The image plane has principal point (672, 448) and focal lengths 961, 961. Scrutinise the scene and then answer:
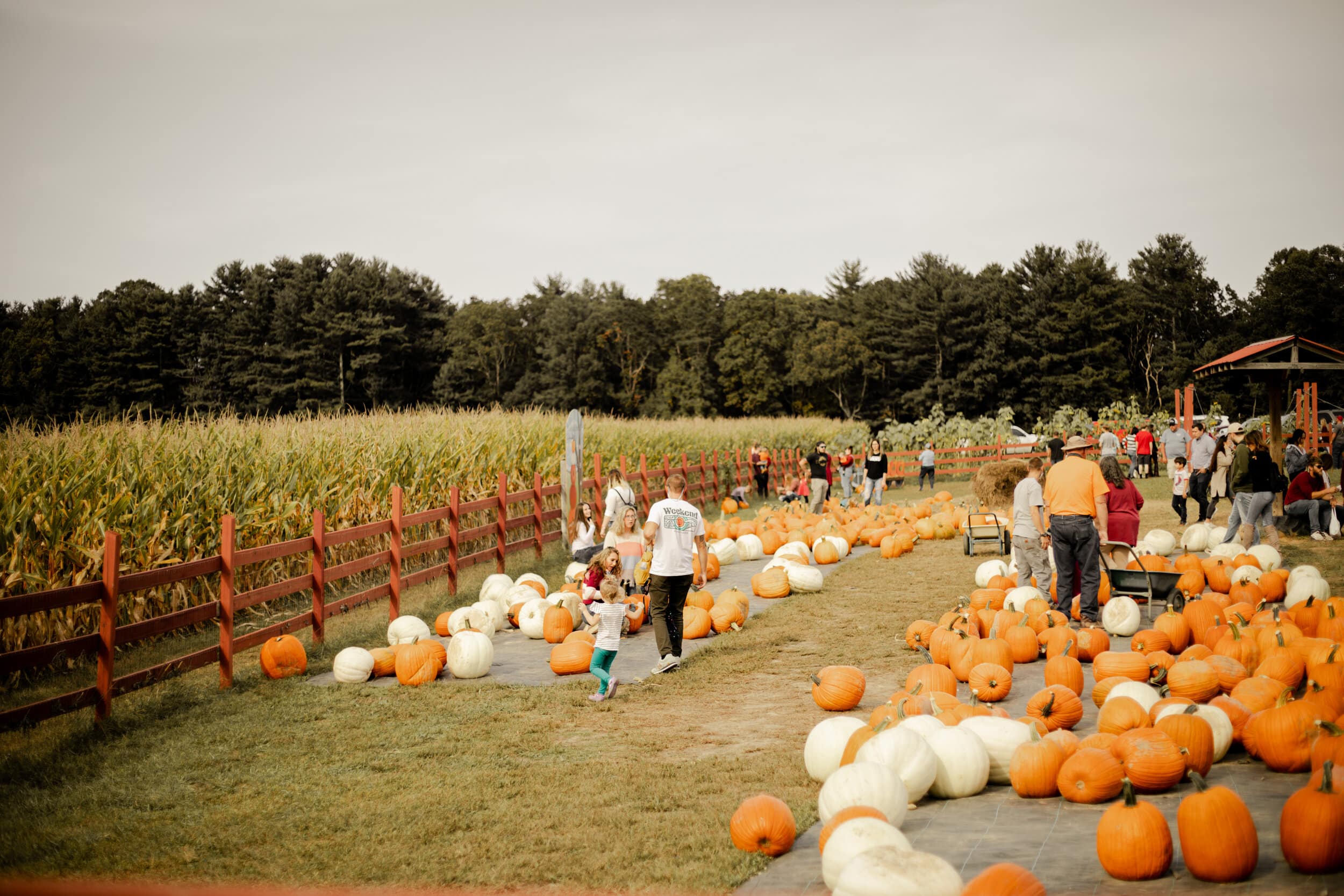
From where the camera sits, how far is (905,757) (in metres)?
4.49

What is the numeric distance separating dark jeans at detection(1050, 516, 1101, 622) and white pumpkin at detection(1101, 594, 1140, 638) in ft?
0.71

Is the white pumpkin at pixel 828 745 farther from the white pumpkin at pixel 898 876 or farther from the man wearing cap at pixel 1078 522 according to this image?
the man wearing cap at pixel 1078 522

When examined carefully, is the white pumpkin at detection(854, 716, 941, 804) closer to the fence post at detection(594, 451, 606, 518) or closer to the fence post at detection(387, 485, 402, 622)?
the fence post at detection(387, 485, 402, 622)

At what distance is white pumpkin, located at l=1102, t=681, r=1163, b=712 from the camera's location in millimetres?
5383

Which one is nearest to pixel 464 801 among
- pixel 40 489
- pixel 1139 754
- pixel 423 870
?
pixel 423 870

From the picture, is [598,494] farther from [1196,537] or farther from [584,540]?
[1196,537]

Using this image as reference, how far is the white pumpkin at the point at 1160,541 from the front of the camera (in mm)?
12930

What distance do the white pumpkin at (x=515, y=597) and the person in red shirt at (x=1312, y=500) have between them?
1174cm

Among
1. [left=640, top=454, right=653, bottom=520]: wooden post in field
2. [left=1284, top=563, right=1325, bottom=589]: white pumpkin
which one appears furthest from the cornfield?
[left=1284, top=563, right=1325, bottom=589]: white pumpkin

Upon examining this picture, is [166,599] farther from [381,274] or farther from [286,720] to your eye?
[381,274]

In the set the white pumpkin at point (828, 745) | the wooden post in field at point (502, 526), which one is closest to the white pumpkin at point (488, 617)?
the wooden post in field at point (502, 526)

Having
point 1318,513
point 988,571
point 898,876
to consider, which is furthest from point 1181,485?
point 898,876

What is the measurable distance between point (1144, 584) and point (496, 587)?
6.64 meters

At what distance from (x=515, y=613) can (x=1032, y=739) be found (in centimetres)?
643
